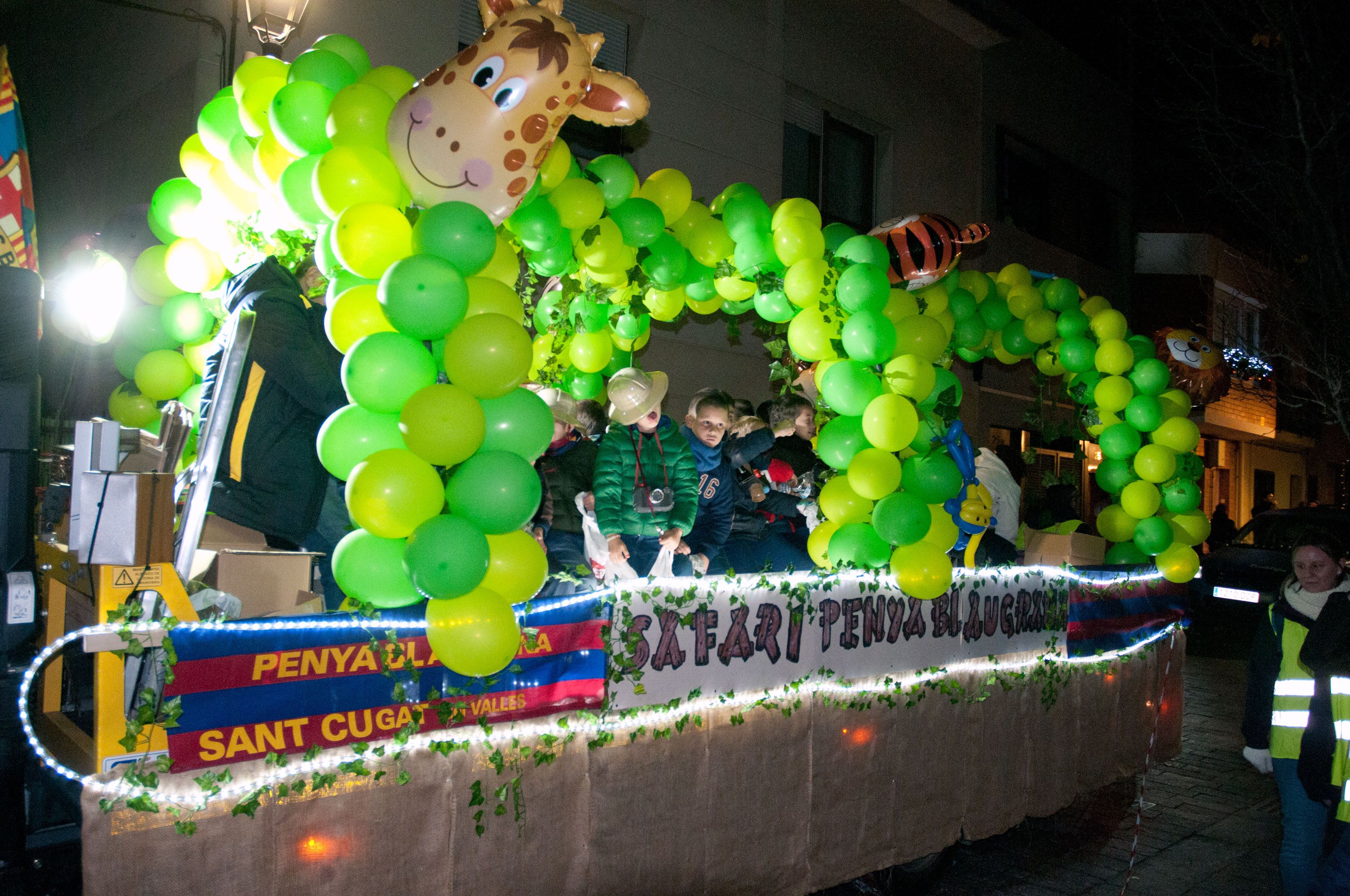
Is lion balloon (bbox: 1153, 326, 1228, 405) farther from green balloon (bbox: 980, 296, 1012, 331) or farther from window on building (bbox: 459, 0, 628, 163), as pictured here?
window on building (bbox: 459, 0, 628, 163)

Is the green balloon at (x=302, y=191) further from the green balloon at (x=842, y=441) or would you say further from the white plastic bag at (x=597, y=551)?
the green balloon at (x=842, y=441)

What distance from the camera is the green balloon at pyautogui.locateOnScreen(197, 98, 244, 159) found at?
13.3 feet

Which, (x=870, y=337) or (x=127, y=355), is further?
(x=127, y=355)

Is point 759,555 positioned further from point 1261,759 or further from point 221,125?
point 221,125

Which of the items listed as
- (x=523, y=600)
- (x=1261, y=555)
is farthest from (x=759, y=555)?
(x=1261, y=555)

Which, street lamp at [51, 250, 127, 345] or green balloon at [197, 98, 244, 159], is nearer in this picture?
green balloon at [197, 98, 244, 159]

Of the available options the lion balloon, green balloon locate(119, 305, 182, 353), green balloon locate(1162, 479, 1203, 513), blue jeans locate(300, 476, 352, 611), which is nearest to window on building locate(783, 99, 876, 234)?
the lion balloon

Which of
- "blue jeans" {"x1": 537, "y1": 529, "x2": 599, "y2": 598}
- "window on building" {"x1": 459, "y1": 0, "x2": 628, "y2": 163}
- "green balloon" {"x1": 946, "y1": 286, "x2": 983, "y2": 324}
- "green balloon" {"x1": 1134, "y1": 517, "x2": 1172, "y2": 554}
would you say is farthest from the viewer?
"window on building" {"x1": 459, "y1": 0, "x2": 628, "y2": 163}

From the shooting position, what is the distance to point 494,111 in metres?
3.22

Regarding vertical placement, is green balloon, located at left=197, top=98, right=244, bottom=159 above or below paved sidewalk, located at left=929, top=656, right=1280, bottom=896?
above

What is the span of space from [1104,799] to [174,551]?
6198 millimetres

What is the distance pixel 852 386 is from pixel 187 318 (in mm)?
3472

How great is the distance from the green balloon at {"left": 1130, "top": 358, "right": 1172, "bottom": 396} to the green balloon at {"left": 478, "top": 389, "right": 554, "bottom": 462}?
5181mm

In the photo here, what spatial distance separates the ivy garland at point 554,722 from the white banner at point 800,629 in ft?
0.04
